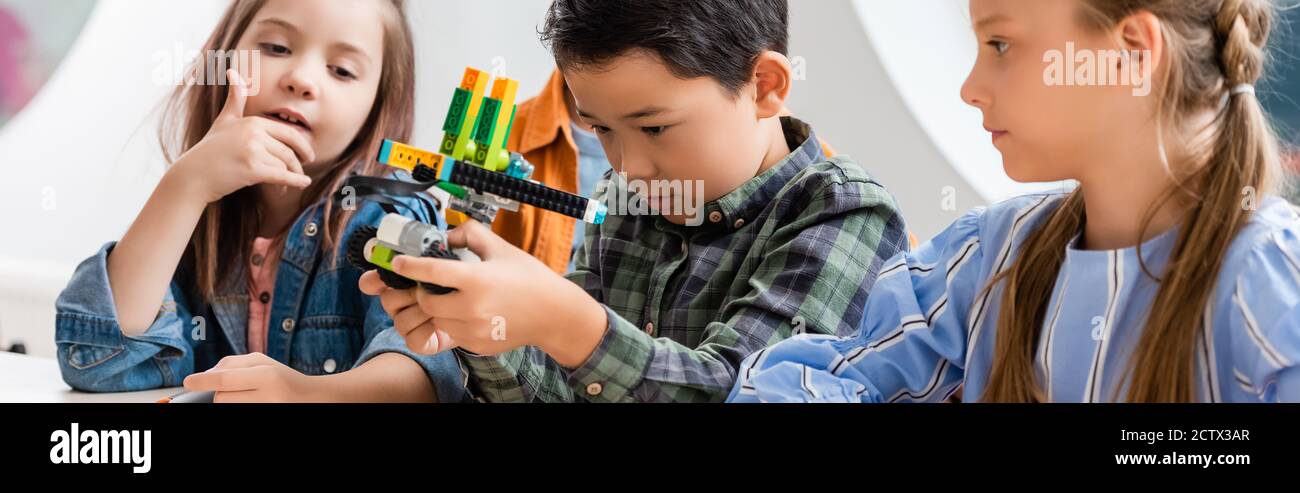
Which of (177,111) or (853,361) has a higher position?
(177,111)

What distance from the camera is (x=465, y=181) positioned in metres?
0.80

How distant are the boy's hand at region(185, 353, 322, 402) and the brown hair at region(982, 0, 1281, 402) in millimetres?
600

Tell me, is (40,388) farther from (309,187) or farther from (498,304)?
(498,304)

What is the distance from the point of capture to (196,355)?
1309 millimetres

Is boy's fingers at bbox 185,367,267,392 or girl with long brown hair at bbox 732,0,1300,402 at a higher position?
girl with long brown hair at bbox 732,0,1300,402

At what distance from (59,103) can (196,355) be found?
62.4 inches

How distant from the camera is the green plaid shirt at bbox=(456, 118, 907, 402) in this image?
38.4 inches

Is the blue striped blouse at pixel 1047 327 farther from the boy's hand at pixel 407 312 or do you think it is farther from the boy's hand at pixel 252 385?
the boy's hand at pixel 252 385

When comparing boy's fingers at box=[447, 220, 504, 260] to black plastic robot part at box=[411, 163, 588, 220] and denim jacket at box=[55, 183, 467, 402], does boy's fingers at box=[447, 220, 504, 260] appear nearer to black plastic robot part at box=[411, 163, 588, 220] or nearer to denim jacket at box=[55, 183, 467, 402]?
black plastic robot part at box=[411, 163, 588, 220]

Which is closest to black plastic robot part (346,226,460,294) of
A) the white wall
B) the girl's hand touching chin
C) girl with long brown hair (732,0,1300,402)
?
girl with long brown hair (732,0,1300,402)

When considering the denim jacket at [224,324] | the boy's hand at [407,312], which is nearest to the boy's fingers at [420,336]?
the boy's hand at [407,312]

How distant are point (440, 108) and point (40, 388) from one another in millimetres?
1176
